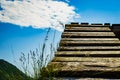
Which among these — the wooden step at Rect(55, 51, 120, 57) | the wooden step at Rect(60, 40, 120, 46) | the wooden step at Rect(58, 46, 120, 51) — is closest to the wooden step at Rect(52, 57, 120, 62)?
the wooden step at Rect(55, 51, 120, 57)

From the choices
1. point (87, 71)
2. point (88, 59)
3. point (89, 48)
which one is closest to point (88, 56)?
point (88, 59)

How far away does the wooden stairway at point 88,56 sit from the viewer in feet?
7.83

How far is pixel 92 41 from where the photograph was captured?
12.6ft

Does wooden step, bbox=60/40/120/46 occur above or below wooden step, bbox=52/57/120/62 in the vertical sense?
above

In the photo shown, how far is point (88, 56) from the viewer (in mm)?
3033

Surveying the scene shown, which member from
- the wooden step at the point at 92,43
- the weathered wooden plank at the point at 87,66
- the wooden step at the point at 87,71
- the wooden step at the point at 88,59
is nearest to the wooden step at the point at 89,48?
the wooden step at the point at 92,43

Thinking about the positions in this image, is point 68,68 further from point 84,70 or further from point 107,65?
point 107,65

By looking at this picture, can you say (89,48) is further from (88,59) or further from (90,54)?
(88,59)

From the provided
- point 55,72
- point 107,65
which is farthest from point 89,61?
point 55,72

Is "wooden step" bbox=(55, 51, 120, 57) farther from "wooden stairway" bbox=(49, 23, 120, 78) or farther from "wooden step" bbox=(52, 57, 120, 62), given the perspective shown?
"wooden step" bbox=(52, 57, 120, 62)

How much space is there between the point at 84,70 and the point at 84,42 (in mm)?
1436

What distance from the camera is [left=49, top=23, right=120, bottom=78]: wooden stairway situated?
7.83ft

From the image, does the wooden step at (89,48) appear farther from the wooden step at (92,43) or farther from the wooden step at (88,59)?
the wooden step at (88,59)

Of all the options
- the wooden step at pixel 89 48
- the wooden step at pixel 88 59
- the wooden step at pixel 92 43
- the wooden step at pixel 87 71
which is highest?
the wooden step at pixel 92 43
